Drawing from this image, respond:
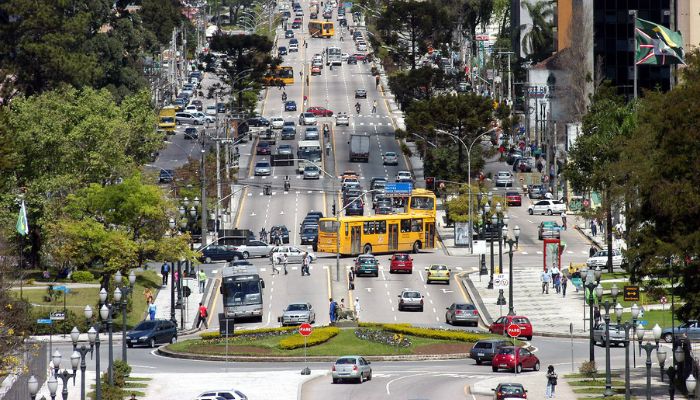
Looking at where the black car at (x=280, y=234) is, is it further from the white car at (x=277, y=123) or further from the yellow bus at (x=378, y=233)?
the white car at (x=277, y=123)

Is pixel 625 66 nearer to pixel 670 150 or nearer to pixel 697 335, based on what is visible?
pixel 697 335

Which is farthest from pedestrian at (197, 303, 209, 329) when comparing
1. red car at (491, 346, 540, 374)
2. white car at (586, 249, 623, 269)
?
white car at (586, 249, 623, 269)

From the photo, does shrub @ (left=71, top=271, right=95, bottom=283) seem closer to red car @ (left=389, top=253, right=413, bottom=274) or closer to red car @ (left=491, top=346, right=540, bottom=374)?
red car @ (left=389, top=253, right=413, bottom=274)

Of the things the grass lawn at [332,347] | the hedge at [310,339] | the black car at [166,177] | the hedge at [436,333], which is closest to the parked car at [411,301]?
the hedge at [436,333]

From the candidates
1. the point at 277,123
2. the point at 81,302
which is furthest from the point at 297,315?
the point at 277,123

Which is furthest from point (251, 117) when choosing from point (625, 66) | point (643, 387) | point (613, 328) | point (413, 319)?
point (643, 387)

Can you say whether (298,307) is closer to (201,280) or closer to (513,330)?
(513,330)
